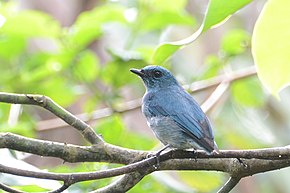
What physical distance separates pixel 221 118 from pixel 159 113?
158cm

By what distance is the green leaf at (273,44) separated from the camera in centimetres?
126

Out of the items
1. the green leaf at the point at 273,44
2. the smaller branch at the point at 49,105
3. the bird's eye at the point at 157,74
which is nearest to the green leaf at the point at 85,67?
the bird's eye at the point at 157,74

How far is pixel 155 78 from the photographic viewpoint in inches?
93.6

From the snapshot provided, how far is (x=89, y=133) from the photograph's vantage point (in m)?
1.53

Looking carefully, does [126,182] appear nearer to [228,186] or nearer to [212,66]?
[228,186]

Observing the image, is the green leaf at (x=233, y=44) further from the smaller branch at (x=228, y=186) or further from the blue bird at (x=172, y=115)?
the smaller branch at (x=228, y=186)

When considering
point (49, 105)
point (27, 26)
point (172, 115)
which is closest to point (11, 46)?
point (27, 26)

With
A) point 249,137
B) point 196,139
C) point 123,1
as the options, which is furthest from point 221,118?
point 196,139

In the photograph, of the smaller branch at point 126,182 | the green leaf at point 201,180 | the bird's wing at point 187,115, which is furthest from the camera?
the green leaf at point 201,180

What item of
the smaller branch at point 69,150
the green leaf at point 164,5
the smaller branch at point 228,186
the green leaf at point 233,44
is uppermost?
the smaller branch at point 69,150

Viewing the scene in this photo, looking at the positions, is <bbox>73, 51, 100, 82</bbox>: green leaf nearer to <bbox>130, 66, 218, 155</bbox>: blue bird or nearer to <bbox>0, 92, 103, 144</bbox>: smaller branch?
<bbox>130, 66, 218, 155</bbox>: blue bird

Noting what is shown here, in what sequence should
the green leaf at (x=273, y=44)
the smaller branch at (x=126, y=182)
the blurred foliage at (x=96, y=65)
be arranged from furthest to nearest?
the blurred foliage at (x=96, y=65) → the smaller branch at (x=126, y=182) → the green leaf at (x=273, y=44)

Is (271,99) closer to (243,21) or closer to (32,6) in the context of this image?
(243,21)

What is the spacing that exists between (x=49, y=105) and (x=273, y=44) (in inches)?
20.2
